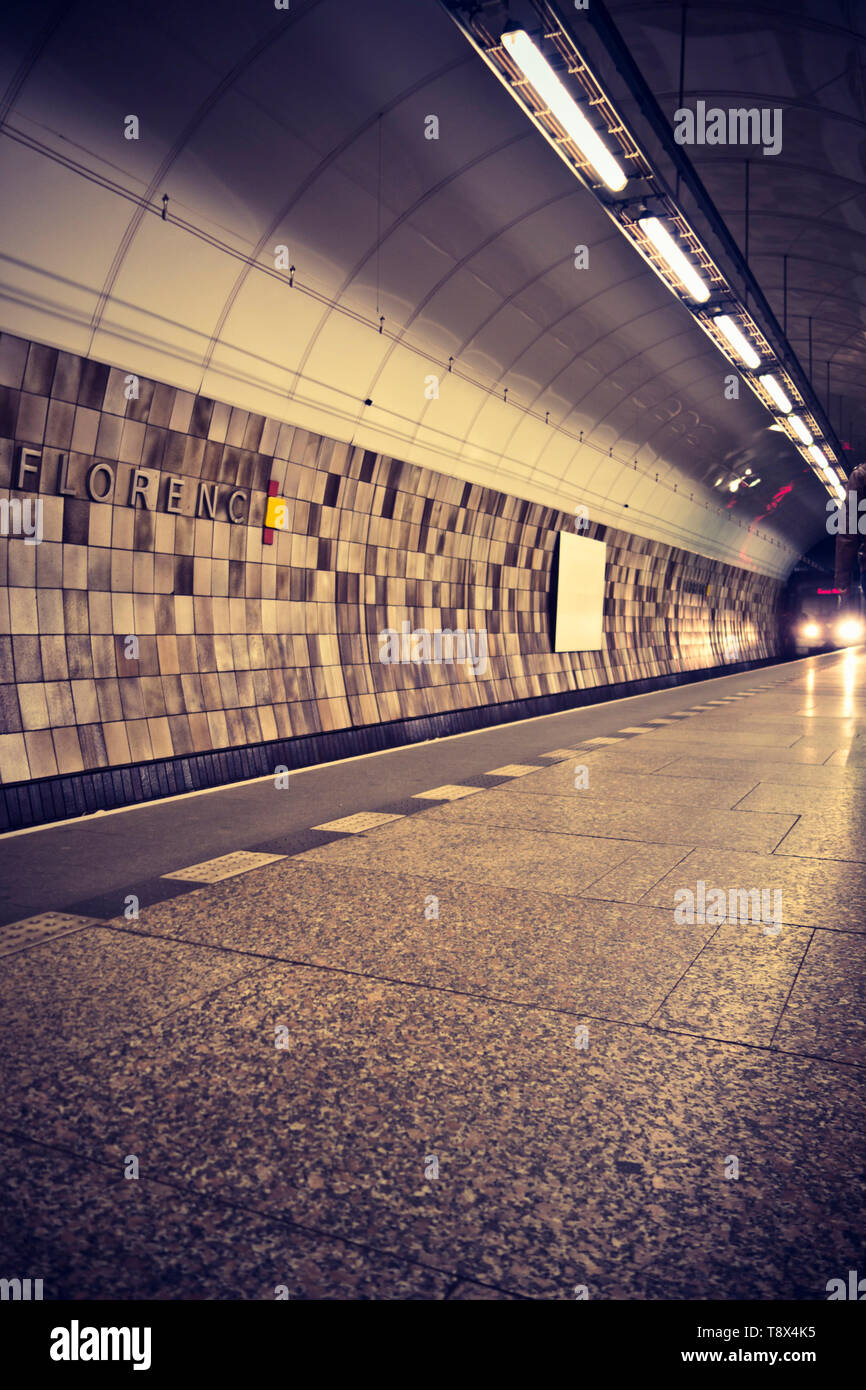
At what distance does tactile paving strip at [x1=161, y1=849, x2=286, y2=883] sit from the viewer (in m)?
5.79

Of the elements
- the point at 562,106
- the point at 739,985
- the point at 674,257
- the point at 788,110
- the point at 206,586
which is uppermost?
the point at 788,110

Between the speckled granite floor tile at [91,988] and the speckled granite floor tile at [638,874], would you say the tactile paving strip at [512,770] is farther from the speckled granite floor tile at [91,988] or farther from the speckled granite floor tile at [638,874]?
the speckled granite floor tile at [91,988]

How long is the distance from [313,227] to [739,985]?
867 cm

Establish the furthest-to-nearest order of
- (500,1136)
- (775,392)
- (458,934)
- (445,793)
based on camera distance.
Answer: (775,392), (445,793), (458,934), (500,1136)

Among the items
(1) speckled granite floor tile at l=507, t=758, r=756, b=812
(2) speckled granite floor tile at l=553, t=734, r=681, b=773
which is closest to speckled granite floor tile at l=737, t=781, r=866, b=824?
(1) speckled granite floor tile at l=507, t=758, r=756, b=812

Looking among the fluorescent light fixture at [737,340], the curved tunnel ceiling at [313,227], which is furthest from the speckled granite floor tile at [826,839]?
the fluorescent light fixture at [737,340]

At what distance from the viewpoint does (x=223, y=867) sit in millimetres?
6043

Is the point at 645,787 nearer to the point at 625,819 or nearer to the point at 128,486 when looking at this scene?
the point at 625,819

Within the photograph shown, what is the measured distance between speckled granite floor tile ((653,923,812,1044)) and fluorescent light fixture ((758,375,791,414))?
13.5m

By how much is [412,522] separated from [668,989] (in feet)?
36.2

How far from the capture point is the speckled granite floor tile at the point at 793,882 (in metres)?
5.00

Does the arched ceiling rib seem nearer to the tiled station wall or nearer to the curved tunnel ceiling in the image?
the curved tunnel ceiling

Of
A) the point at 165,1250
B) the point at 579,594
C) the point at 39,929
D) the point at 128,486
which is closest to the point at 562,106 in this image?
the point at 128,486

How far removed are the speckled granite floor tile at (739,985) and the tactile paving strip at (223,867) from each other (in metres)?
2.86
